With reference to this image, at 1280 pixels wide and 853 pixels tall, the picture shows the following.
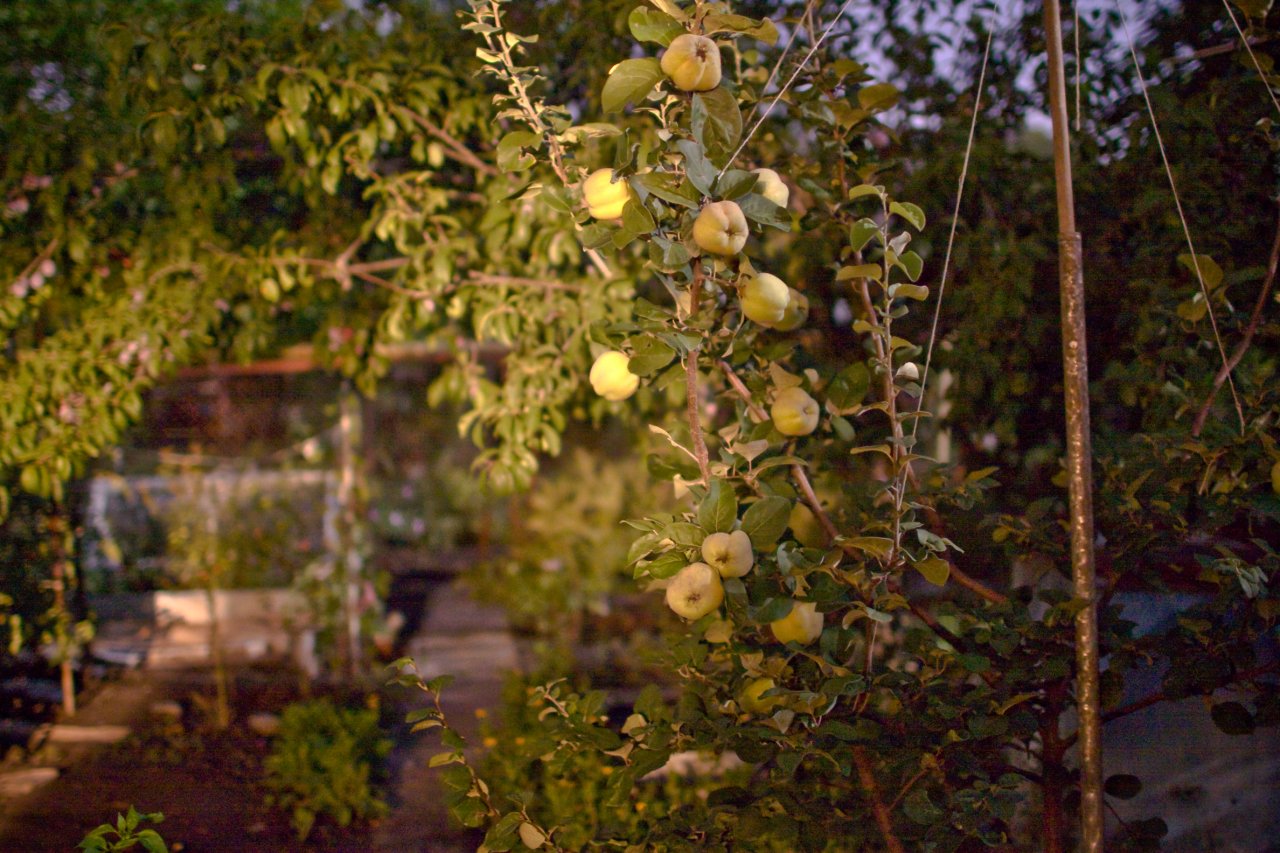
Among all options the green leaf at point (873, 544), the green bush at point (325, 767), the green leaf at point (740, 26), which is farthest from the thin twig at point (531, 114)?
the green bush at point (325, 767)

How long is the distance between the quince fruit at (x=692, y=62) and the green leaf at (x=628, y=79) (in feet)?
0.06

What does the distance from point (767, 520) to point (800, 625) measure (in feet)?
0.48

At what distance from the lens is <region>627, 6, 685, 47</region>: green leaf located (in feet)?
3.45

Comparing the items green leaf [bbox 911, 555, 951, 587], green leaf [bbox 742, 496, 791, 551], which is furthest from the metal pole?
green leaf [bbox 742, 496, 791, 551]

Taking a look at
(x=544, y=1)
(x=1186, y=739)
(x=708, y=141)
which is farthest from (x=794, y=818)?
(x=544, y=1)

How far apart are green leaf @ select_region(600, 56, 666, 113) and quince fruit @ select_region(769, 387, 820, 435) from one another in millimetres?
451

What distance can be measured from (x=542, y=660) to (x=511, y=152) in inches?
147

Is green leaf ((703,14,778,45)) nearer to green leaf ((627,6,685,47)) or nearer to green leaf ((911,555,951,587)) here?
green leaf ((627,6,685,47))

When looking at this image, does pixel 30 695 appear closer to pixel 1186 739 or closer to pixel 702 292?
pixel 702 292

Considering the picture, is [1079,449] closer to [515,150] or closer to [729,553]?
[729,553]

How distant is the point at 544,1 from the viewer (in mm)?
2545

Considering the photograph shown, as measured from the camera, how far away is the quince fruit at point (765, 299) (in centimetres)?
108

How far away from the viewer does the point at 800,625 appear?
1143 mm

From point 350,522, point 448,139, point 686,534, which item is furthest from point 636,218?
point 350,522
